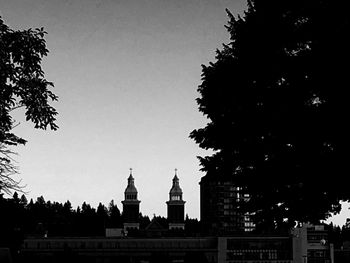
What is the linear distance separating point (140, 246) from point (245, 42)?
106 m

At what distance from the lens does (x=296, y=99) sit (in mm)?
18375

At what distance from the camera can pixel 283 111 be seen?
59.0 feet

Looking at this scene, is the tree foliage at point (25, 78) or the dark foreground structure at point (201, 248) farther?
the dark foreground structure at point (201, 248)

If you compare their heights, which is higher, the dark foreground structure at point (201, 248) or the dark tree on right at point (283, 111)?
the dark tree on right at point (283, 111)

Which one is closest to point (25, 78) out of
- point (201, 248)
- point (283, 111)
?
point (283, 111)

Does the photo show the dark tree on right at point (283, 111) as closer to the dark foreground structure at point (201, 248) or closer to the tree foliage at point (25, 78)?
the tree foliage at point (25, 78)

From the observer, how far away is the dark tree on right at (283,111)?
17594 millimetres

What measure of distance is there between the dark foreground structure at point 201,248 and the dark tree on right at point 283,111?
251ft

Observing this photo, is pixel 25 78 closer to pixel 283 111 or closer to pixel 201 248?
pixel 283 111

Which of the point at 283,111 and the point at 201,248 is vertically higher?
the point at 283,111

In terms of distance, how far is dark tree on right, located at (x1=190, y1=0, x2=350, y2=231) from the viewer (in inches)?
693

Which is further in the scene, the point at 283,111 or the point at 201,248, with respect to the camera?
the point at 201,248

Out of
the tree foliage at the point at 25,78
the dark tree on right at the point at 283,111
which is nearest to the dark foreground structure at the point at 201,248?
the dark tree on right at the point at 283,111

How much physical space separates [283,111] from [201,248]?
10258 centimetres
